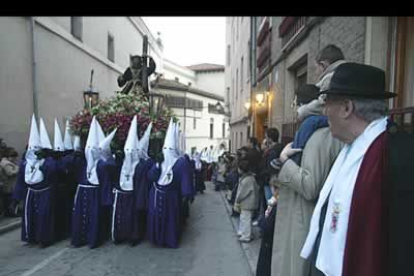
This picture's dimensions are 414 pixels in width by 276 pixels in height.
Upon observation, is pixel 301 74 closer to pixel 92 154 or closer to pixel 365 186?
pixel 92 154

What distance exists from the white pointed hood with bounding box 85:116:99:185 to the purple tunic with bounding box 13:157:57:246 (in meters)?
0.60

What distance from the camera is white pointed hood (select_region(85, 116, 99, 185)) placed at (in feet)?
16.2

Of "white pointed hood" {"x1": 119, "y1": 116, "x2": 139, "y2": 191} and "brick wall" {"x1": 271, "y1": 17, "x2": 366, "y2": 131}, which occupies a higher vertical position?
"brick wall" {"x1": 271, "y1": 17, "x2": 366, "y2": 131}

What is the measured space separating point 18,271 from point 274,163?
3.83 m

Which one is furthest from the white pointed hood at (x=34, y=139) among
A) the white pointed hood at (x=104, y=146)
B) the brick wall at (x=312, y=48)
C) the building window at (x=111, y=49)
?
→ the building window at (x=111, y=49)

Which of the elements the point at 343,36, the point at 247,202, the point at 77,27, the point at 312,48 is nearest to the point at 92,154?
Result: the point at 247,202

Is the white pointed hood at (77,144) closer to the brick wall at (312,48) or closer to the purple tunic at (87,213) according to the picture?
the purple tunic at (87,213)

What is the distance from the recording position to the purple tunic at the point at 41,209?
16.3ft

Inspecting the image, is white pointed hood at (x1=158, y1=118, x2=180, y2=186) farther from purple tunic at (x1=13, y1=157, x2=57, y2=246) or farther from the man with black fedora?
the man with black fedora

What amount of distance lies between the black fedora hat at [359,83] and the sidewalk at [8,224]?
21.2ft

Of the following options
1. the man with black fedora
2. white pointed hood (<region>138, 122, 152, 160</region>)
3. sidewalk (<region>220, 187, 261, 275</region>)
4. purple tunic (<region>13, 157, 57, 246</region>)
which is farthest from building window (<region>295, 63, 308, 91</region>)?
the man with black fedora

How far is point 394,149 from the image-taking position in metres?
1.21
